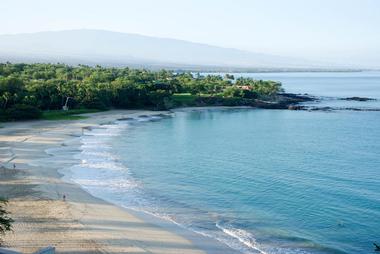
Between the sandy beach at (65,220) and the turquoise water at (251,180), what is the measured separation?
1422 mm

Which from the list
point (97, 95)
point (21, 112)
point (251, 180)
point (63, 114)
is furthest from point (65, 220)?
point (97, 95)

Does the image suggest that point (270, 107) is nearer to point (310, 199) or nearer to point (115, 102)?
point (115, 102)

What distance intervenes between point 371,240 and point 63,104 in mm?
53167

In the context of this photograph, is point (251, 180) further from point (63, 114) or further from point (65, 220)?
point (63, 114)

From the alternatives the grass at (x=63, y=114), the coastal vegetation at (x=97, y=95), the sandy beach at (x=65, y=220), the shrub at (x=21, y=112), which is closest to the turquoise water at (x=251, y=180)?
the sandy beach at (x=65, y=220)

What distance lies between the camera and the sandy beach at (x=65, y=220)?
18.3 m

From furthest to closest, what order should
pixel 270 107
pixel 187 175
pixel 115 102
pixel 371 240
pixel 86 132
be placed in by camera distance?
pixel 270 107 < pixel 115 102 < pixel 86 132 < pixel 187 175 < pixel 371 240

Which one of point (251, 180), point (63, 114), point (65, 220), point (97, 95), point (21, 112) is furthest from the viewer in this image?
point (97, 95)

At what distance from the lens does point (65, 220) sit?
21.3 meters

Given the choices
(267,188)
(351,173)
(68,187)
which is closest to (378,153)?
(351,173)

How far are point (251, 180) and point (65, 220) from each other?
12.8 meters

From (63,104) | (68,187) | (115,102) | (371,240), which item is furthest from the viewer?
(115,102)

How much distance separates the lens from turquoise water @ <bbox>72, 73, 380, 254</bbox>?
20734 millimetres

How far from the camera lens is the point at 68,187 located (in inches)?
1079
